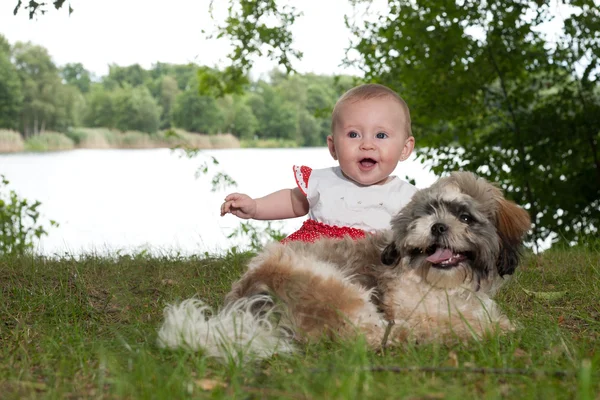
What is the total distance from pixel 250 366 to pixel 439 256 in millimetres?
1264

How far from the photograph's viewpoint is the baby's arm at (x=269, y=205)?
4.98 m

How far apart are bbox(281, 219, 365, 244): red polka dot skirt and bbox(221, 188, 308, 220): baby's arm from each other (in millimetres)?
393

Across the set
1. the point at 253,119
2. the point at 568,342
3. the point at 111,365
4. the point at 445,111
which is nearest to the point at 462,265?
the point at 568,342

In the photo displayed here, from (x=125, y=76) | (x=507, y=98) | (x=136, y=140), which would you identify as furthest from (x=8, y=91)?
(x=507, y=98)

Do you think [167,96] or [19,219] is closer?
[19,219]

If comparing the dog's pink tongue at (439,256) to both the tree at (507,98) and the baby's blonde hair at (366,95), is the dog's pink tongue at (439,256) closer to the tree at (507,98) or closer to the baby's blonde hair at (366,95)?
the baby's blonde hair at (366,95)

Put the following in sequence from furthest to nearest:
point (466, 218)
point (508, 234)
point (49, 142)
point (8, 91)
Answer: point (8, 91)
point (49, 142)
point (508, 234)
point (466, 218)

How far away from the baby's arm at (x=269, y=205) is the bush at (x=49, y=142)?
1334cm

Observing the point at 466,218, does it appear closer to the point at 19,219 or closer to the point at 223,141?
the point at 19,219

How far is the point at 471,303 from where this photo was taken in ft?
12.7

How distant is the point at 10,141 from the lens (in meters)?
16.4

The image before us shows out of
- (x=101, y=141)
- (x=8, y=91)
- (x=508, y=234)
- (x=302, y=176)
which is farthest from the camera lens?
(x=101, y=141)

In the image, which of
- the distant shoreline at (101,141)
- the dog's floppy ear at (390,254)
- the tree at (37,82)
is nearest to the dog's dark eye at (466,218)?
the dog's floppy ear at (390,254)

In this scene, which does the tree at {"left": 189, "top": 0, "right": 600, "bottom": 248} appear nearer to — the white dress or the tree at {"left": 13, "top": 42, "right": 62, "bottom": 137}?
the white dress
